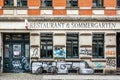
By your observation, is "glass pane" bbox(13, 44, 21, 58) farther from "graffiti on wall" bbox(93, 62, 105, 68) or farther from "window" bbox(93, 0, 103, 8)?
"window" bbox(93, 0, 103, 8)

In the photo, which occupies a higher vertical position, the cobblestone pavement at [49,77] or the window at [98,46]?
the window at [98,46]

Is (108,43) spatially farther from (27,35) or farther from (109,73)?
(27,35)

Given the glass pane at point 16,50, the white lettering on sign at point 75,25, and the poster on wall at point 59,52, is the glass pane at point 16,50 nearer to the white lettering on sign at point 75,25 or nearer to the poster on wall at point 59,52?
the white lettering on sign at point 75,25

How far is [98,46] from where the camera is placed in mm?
24875

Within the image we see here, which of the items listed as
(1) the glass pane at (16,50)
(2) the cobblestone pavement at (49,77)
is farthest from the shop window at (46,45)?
(2) the cobblestone pavement at (49,77)

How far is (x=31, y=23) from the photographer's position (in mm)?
24531

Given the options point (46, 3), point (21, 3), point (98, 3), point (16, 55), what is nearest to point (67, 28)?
point (46, 3)

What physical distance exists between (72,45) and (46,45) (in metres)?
1.88

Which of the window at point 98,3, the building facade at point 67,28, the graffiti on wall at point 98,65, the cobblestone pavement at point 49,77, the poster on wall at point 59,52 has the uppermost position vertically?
the window at point 98,3

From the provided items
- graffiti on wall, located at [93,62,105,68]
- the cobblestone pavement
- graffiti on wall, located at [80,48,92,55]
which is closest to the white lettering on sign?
graffiti on wall, located at [80,48,92,55]

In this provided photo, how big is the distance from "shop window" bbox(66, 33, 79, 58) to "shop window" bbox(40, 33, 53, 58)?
1.23 m

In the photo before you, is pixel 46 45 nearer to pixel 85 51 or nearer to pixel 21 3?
pixel 85 51

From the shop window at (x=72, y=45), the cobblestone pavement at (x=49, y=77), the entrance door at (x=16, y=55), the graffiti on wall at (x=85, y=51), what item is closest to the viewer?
the cobblestone pavement at (x=49, y=77)

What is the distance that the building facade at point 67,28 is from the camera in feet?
80.4
